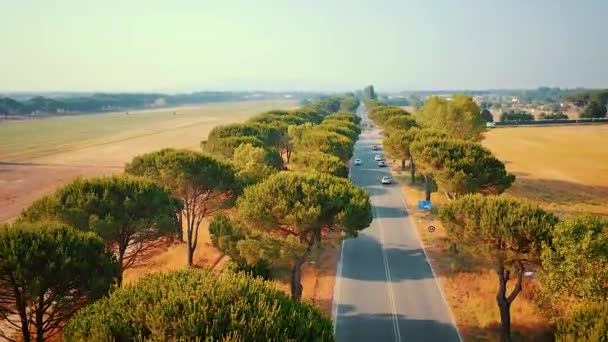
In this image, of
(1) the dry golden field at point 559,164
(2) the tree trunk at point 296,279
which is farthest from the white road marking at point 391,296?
(1) the dry golden field at point 559,164

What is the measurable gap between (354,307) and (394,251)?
1023cm

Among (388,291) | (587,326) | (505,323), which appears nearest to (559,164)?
(388,291)

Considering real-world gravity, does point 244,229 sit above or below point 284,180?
below

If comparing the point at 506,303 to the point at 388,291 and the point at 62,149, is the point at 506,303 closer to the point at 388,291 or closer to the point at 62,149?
the point at 388,291

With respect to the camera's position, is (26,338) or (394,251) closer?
(26,338)

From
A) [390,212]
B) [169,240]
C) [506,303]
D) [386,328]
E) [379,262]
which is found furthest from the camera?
[390,212]

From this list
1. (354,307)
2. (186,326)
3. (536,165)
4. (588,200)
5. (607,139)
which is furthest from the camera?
(607,139)

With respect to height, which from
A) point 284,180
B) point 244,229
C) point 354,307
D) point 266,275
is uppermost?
point 284,180

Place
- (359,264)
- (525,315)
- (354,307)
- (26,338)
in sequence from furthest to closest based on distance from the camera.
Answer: (359,264) < (354,307) < (525,315) < (26,338)

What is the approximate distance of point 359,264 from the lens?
32.6 meters

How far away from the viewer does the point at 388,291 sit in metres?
28.0

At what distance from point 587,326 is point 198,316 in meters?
12.4

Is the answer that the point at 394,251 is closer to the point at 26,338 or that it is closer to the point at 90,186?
the point at 90,186

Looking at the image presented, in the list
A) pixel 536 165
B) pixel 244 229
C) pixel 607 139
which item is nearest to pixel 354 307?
pixel 244 229
